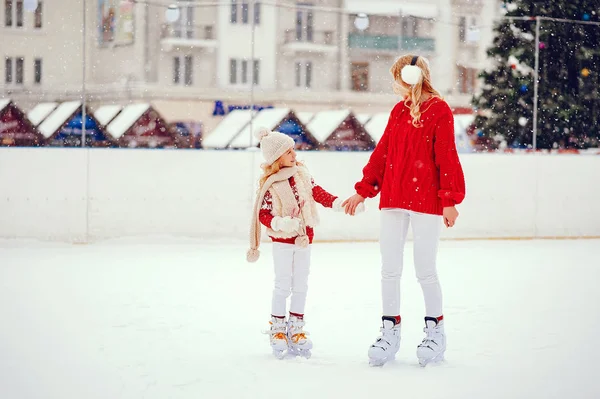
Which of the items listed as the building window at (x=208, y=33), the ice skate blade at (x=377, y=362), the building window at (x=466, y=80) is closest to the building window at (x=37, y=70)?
the building window at (x=208, y=33)

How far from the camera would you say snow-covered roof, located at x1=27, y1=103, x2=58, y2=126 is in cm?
855

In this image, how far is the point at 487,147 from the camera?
378 inches

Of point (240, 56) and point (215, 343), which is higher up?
point (240, 56)

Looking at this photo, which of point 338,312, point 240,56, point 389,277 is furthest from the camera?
point 240,56

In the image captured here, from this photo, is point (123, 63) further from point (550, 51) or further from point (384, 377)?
point (384, 377)

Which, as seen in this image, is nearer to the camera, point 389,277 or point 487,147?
point 389,277

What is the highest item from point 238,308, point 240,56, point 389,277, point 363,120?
point 240,56

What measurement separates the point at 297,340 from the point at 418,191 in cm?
83

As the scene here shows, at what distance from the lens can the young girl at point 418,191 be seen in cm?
395

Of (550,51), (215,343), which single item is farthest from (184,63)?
(215,343)

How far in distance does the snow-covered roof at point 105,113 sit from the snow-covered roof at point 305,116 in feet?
5.57

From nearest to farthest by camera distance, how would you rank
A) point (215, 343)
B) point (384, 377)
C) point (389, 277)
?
1. point (384, 377)
2. point (389, 277)
3. point (215, 343)

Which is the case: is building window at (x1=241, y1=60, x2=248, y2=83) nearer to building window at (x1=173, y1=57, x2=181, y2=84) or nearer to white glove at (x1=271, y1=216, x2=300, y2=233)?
building window at (x1=173, y1=57, x2=181, y2=84)

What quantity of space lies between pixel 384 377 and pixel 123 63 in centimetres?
614
